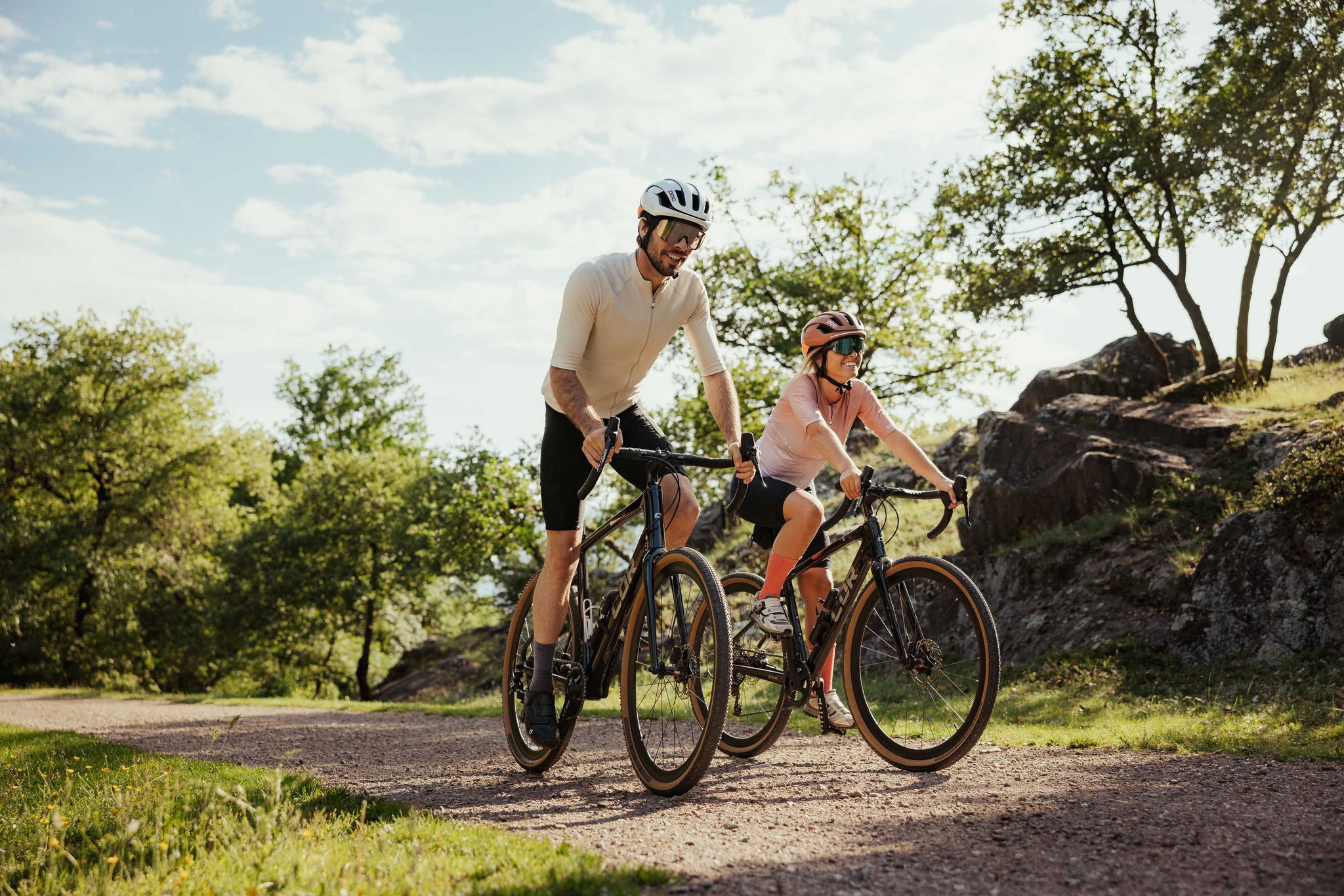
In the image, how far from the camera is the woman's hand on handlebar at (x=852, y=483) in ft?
15.3

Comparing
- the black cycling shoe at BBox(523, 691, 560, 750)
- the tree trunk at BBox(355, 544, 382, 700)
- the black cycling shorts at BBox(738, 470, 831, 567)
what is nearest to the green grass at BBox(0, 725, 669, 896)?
the black cycling shoe at BBox(523, 691, 560, 750)

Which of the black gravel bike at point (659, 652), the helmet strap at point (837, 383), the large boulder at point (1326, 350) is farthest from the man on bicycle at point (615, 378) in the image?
the large boulder at point (1326, 350)

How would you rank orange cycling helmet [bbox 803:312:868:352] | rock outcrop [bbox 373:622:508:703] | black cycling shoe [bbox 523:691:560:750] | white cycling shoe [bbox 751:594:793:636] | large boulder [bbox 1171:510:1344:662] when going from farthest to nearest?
rock outcrop [bbox 373:622:508:703] < large boulder [bbox 1171:510:1344:662] < orange cycling helmet [bbox 803:312:868:352] < white cycling shoe [bbox 751:594:793:636] < black cycling shoe [bbox 523:691:560:750]

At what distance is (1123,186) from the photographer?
59.2 feet

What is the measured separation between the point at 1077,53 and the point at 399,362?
132 ft

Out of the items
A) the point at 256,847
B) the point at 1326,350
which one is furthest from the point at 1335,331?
the point at 256,847

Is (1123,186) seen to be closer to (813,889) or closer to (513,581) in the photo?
(513,581)

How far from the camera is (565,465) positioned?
194 inches

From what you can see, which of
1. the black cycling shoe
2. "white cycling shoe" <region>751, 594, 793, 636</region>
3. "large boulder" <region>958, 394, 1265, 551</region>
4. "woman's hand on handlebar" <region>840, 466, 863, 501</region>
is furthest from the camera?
"large boulder" <region>958, 394, 1265, 551</region>

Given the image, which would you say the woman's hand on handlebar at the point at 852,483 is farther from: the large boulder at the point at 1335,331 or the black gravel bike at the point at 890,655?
the large boulder at the point at 1335,331

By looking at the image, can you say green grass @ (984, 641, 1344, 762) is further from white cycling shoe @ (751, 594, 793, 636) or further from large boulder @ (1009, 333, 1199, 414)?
large boulder @ (1009, 333, 1199, 414)

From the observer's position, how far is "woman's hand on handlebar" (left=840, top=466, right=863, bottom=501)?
15.3 feet

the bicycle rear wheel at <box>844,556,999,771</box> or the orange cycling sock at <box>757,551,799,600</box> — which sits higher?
the orange cycling sock at <box>757,551,799,600</box>

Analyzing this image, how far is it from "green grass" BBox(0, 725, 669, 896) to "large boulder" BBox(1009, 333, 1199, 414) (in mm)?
13093
